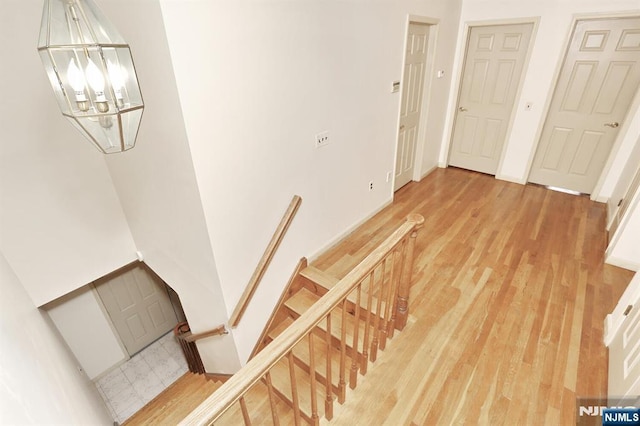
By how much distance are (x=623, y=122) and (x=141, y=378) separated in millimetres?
6549

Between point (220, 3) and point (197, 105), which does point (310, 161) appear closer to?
point (197, 105)

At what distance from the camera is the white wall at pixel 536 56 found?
11.2 ft

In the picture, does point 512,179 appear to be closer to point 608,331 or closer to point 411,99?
point 411,99

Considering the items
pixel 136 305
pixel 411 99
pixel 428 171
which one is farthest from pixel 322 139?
pixel 136 305

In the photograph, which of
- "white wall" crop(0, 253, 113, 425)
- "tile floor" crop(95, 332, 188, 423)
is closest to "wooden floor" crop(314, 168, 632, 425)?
"white wall" crop(0, 253, 113, 425)

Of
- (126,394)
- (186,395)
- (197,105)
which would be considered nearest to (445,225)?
(197,105)

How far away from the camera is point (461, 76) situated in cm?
436

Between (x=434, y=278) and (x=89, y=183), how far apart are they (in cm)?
314

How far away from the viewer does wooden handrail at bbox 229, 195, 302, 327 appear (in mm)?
2236

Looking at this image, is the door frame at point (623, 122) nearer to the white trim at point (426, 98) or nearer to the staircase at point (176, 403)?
the white trim at point (426, 98)

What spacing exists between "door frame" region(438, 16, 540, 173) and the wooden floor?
3.87 ft

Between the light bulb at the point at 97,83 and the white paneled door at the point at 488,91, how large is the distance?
15.1ft

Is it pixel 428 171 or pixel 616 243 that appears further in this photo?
pixel 428 171

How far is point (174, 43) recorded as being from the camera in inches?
57.4
